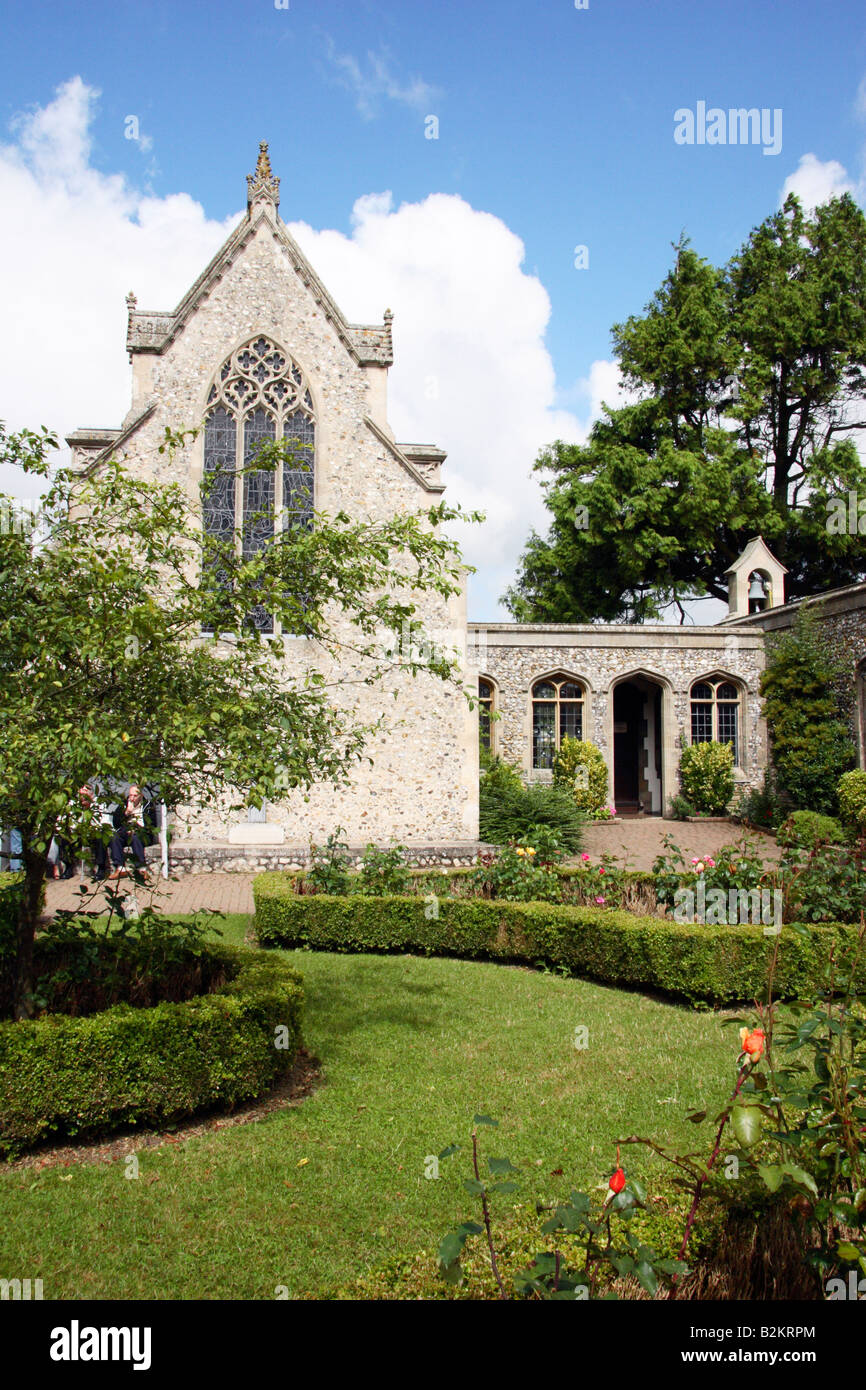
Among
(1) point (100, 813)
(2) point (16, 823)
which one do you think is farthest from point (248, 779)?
(2) point (16, 823)

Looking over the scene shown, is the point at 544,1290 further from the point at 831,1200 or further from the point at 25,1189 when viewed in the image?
the point at 25,1189

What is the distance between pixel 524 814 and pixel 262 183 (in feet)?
45.8

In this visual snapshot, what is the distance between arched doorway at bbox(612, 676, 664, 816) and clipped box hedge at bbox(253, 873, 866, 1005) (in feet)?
48.4

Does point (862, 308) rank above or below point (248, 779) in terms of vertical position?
above

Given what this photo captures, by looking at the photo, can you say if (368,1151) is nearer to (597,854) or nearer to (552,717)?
(597,854)

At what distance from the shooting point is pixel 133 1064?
5.25 m

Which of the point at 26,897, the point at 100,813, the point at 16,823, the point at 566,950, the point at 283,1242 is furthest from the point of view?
the point at 566,950

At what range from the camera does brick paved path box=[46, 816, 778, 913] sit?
12.2m

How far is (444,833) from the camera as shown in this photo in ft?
54.2

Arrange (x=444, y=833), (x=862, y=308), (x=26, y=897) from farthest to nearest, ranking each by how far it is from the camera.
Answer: (x=862, y=308), (x=444, y=833), (x=26, y=897)

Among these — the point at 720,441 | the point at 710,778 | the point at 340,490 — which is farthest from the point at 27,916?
the point at 720,441

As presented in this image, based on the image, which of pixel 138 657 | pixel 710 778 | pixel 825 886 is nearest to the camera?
pixel 138 657
